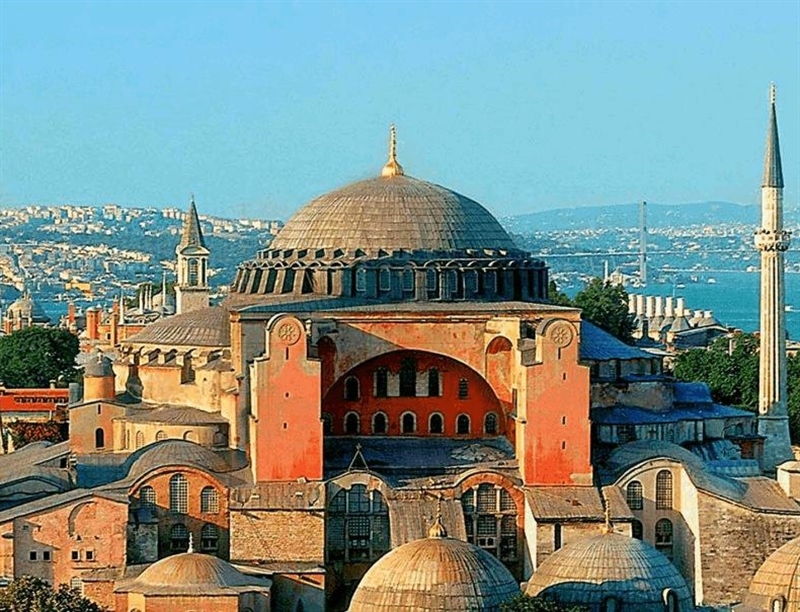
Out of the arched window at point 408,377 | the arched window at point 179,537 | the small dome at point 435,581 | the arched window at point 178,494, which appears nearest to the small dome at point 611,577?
the small dome at point 435,581

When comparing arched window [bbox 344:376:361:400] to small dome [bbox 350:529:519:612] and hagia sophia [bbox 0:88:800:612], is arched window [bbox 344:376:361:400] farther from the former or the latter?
small dome [bbox 350:529:519:612]

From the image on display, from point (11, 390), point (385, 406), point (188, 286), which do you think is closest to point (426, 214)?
point (385, 406)

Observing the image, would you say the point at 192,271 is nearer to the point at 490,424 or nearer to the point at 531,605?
the point at 490,424

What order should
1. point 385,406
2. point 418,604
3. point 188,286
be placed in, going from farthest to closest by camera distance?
point 188,286 → point 385,406 → point 418,604

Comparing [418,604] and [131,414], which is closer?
[418,604]

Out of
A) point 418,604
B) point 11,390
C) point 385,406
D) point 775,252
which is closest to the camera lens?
point 418,604

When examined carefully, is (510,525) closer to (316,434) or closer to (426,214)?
(316,434)

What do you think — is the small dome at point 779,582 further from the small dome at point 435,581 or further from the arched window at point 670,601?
the small dome at point 435,581
